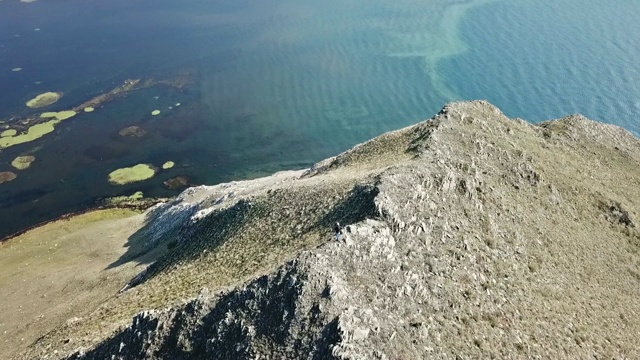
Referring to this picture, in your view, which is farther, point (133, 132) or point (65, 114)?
point (65, 114)

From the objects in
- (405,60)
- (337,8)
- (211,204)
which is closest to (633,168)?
(211,204)

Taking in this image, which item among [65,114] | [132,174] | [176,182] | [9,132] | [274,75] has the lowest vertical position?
[176,182]

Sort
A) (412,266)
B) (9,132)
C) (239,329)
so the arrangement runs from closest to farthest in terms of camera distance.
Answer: (239,329) < (412,266) < (9,132)

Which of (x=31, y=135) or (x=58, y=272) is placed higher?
(x=58, y=272)

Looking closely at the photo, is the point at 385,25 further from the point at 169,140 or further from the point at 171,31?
the point at 169,140

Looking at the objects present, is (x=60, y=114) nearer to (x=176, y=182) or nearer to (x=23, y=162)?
(x=23, y=162)

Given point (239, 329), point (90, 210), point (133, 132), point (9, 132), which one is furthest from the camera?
point (133, 132)

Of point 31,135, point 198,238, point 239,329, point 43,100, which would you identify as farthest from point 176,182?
point 239,329
